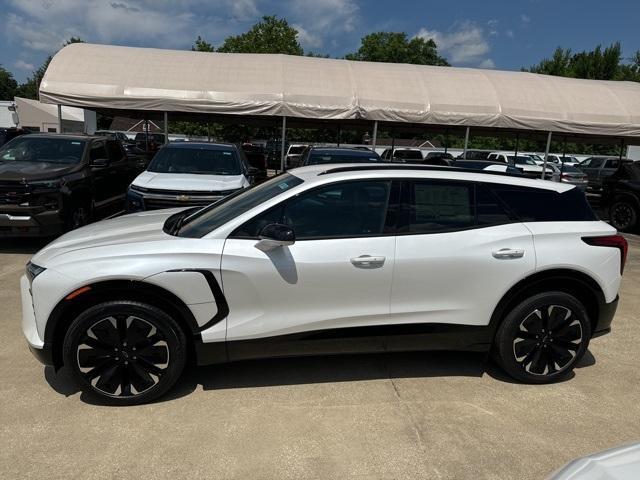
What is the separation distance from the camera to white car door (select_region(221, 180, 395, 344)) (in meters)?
3.19

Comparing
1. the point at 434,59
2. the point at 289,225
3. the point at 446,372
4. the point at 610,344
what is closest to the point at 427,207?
the point at 289,225

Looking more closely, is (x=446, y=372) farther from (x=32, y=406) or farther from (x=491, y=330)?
→ (x=32, y=406)

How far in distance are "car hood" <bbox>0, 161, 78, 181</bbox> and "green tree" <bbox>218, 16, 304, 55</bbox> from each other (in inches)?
1712

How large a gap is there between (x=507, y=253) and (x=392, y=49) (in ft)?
236

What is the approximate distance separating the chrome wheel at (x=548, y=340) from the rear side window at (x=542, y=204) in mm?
683

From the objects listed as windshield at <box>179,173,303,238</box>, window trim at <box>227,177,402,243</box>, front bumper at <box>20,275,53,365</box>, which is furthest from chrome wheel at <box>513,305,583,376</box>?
front bumper at <box>20,275,53,365</box>

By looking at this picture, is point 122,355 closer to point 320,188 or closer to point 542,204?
point 320,188

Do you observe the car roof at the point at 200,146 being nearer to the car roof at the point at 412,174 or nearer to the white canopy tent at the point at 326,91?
the white canopy tent at the point at 326,91

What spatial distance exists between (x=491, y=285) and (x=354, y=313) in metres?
1.02

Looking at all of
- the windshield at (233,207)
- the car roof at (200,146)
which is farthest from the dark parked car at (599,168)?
the windshield at (233,207)

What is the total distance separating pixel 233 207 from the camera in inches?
145

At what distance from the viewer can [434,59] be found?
245 feet

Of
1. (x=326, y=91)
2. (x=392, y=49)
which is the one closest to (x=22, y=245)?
(x=326, y=91)

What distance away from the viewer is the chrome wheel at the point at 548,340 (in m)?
3.61
